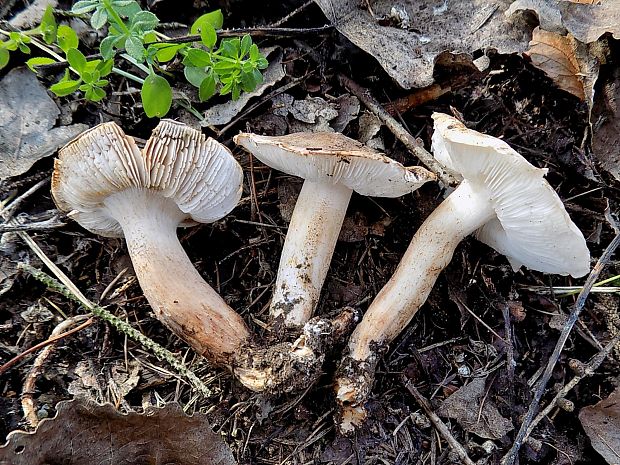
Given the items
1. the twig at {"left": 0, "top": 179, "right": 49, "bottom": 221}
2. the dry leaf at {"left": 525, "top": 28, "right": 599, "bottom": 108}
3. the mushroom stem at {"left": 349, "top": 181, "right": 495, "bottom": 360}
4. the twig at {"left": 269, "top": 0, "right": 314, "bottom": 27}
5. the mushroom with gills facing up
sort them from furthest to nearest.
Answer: the twig at {"left": 269, "top": 0, "right": 314, "bottom": 27}, the dry leaf at {"left": 525, "top": 28, "right": 599, "bottom": 108}, the twig at {"left": 0, "top": 179, "right": 49, "bottom": 221}, the mushroom stem at {"left": 349, "top": 181, "right": 495, "bottom": 360}, the mushroom with gills facing up

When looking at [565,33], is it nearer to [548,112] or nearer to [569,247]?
[548,112]

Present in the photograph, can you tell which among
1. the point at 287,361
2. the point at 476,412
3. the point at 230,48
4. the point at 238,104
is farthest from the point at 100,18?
the point at 476,412

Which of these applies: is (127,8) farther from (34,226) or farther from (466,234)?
(466,234)

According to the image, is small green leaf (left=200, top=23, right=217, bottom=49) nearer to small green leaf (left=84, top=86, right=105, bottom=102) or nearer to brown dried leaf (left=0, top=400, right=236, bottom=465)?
small green leaf (left=84, top=86, right=105, bottom=102)

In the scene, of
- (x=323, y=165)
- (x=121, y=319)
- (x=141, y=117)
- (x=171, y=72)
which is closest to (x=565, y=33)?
(x=323, y=165)

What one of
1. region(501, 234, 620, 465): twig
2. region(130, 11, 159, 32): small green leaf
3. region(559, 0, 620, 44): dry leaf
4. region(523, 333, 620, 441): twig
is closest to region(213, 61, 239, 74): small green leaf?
region(130, 11, 159, 32): small green leaf

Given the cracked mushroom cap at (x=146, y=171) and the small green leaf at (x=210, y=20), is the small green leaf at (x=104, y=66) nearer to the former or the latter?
the small green leaf at (x=210, y=20)

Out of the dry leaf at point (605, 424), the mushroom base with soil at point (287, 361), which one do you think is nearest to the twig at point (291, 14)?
the mushroom base with soil at point (287, 361)
